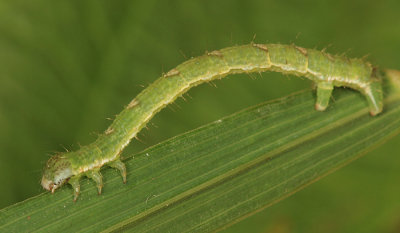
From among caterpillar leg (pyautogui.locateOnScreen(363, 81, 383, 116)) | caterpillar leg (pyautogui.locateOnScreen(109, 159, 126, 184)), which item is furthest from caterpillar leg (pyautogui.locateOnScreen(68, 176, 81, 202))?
caterpillar leg (pyautogui.locateOnScreen(363, 81, 383, 116))

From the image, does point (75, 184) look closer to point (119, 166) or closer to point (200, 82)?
point (119, 166)

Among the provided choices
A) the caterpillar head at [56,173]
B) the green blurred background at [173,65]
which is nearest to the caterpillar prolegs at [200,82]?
the caterpillar head at [56,173]

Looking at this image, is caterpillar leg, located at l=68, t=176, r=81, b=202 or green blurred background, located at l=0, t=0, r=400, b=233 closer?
caterpillar leg, located at l=68, t=176, r=81, b=202

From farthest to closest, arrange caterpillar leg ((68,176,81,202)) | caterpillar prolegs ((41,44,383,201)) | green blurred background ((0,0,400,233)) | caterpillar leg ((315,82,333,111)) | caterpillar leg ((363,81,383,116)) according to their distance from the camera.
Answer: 1. green blurred background ((0,0,400,233))
2. caterpillar leg ((363,81,383,116))
3. caterpillar leg ((315,82,333,111))
4. caterpillar prolegs ((41,44,383,201))
5. caterpillar leg ((68,176,81,202))

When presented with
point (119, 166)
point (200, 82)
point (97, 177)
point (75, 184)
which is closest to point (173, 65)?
point (200, 82)

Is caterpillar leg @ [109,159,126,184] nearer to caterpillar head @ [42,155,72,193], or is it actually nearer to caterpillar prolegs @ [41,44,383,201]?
caterpillar prolegs @ [41,44,383,201]

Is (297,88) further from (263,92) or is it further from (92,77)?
(92,77)

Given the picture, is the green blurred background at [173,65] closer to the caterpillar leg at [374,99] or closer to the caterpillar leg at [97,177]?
the caterpillar leg at [374,99]
